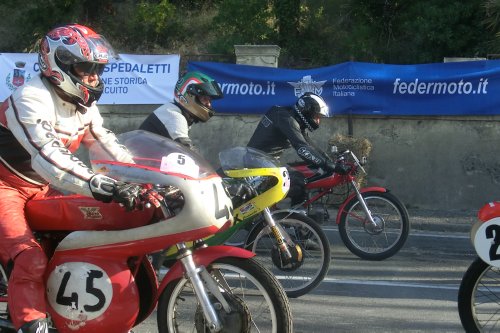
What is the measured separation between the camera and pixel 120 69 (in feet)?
41.6

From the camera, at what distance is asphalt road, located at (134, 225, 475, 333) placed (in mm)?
5336

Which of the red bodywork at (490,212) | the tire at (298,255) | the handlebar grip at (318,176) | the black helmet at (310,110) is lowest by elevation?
the tire at (298,255)

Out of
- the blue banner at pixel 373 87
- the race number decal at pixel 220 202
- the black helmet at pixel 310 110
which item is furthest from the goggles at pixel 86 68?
the blue banner at pixel 373 87

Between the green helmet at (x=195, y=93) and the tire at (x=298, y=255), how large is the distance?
3.82 ft

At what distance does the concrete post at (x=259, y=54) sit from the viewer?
12.7 meters

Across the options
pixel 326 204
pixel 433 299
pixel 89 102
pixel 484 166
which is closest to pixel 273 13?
pixel 484 166

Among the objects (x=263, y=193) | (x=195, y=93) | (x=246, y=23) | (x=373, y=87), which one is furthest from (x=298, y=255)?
(x=246, y=23)

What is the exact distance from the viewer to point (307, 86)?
12.2 meters

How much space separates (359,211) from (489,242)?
3591mm

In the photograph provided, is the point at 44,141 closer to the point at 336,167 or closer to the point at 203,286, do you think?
the point at 203,286

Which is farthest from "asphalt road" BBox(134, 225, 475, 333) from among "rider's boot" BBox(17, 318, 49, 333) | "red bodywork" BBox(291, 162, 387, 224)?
"rider's boot" BBox(17, 318, 49, 333)

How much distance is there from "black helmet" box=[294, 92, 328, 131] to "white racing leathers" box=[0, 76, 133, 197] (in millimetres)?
3618

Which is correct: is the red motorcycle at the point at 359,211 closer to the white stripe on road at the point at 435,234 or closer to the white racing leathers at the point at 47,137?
the white stripe on road at the point at 435,234

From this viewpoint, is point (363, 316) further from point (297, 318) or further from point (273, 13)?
point (273, 13)
